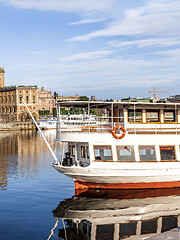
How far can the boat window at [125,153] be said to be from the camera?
85.1 feet

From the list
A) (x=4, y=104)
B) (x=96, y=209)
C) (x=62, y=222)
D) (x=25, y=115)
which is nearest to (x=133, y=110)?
(x=96, y=209)

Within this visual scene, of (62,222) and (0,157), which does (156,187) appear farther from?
(0,157)

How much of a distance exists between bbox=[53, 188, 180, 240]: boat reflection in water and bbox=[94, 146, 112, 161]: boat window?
7.67ft

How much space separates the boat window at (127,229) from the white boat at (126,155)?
5.14 metres

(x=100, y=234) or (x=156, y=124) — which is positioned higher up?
(x=156, y=124)

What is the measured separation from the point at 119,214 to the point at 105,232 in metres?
2.87

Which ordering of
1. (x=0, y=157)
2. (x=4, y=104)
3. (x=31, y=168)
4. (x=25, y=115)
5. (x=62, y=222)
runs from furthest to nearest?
(x=4, y=104), (x=25, y=115), (x=0, y=157), (x=31, y=168), (x=62, y=222)

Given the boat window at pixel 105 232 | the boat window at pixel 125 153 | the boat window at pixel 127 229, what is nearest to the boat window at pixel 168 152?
the boat window at pixel 125 153

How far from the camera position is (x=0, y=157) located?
161ft

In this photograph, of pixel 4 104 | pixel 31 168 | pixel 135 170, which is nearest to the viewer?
pixel 135 170

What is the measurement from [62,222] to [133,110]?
11.0 m

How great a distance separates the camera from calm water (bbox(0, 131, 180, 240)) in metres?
19.1

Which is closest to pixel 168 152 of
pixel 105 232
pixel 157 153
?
pixel 157 153

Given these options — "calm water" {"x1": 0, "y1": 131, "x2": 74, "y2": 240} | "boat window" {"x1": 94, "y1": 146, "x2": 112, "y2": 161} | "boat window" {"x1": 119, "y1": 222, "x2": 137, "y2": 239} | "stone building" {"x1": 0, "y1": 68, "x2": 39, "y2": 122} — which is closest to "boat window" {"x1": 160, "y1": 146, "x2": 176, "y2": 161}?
"boat window" {"x1": 94, "y1": 146, "x2": 112, "y2": 161}
